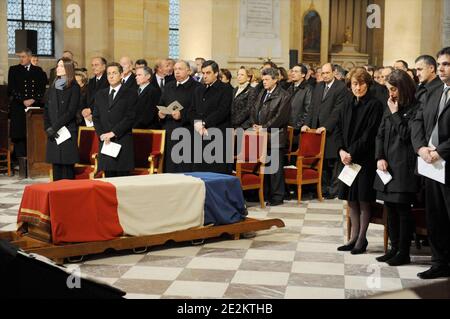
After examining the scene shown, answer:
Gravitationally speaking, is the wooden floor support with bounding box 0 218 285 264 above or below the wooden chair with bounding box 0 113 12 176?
below

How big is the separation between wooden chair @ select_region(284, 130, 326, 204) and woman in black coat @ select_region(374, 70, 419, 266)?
11.8 ft

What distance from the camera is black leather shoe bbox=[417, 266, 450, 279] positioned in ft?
20.2

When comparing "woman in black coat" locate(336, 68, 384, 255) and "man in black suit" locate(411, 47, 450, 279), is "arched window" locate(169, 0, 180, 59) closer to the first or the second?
"woman in black coat" locate(336, 68, 384, 255)

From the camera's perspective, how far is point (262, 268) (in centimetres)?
655

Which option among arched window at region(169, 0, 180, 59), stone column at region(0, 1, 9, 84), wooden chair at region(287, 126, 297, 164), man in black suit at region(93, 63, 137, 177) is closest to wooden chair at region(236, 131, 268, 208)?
wooden chair at region(287, 126, 297, 164)

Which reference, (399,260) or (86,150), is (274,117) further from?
(399,260)

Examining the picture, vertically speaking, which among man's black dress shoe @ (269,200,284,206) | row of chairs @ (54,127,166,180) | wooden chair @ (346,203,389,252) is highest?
row of chairs @ (54,127,166,180)

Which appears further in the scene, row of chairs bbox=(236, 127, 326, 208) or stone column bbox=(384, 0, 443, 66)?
stone column bbox=(384, 0, 443, 66)

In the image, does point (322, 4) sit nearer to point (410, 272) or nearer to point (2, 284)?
point (410, 272)

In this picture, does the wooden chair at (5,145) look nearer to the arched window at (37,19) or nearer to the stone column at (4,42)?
the stone column at (4,42)

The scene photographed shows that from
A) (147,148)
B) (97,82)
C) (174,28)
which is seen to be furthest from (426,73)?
(174,28)

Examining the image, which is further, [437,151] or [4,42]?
[4,42]

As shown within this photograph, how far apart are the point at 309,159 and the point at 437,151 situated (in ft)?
14.8

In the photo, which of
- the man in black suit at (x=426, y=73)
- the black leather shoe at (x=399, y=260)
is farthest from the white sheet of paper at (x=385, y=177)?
the man in black suit at (x=426, y=73)
